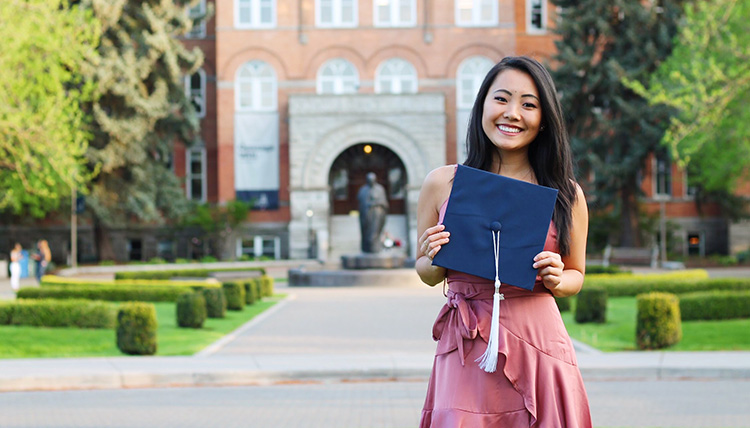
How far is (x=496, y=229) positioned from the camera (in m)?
3.52

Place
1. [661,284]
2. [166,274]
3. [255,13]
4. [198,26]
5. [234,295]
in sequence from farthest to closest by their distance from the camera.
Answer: [198,26], [255,13], [166,274], [661,284], [234,295]

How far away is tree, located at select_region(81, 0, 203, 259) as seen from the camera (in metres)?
38.2

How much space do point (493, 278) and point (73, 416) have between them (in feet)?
20.6

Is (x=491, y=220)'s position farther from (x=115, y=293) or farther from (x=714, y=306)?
(x=115, y=293)

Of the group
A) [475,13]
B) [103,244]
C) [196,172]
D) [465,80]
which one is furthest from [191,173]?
[475,13]

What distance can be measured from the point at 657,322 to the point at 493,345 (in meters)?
10.3

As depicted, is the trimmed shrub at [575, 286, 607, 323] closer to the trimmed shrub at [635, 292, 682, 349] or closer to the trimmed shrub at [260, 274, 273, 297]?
the trimmed shrub at [635, 292, 682, 349]

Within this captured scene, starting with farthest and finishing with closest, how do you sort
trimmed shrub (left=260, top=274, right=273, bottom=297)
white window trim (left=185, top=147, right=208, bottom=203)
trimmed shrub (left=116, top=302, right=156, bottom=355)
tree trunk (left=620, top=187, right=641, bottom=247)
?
white window trim (left=185, top=147, right=208, bottom=203), tree trunk (left=620, top=187, right=641, bottom=247), trimmed shrub (left=260, top=274, right=273, bottom=297), trimmed shrub (left=116, top=302, right=156, bottom=355)

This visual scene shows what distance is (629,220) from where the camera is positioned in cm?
4075

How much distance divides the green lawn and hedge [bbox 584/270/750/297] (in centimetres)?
339

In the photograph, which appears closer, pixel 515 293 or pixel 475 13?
pixel 515 293

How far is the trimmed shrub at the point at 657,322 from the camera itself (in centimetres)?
1302

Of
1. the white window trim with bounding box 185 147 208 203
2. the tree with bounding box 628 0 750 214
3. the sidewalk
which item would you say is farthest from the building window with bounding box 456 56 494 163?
the sidewalk

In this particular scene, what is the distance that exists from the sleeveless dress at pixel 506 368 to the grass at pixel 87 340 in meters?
10.1
